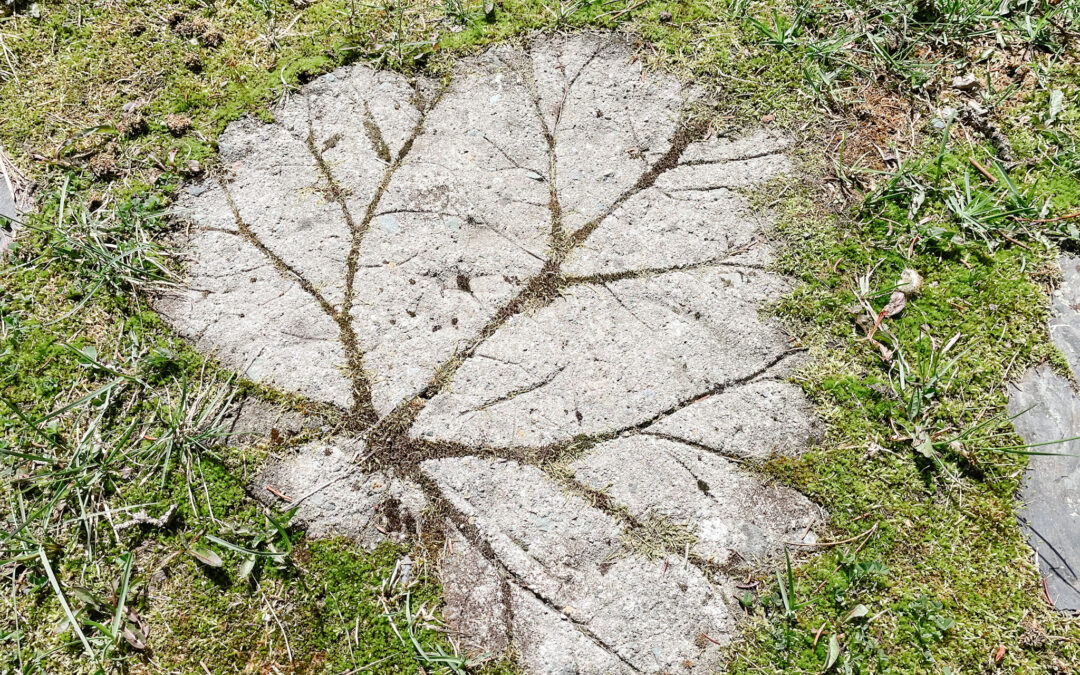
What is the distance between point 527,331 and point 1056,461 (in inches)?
63.0

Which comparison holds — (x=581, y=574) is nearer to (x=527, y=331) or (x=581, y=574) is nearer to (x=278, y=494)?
(x=527, y=331)

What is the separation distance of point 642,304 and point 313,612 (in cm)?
129

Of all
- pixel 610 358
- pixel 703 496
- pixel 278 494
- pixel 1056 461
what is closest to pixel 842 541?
pixel 703 496

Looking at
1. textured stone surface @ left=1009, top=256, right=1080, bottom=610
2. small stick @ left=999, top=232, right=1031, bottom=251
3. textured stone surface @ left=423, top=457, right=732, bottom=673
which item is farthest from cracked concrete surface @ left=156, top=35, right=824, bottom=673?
small stick @ left=999, top=232, right=1031, bottom=251

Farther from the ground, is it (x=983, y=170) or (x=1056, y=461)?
(x=983, y=170)


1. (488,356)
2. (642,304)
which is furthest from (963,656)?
(488,356)

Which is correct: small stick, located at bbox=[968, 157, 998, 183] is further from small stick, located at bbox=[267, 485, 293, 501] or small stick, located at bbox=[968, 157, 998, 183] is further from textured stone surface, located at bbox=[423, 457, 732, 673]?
small stick, located at bbox=[267, 485, 293, 501]

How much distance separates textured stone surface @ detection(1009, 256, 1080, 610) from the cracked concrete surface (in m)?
0.63

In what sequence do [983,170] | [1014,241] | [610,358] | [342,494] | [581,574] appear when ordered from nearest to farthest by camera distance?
1. [581,574]
2. [342,494]
3. [610,358]
4. [1014,241]
5. [983,170]

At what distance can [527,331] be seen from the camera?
6.97ft

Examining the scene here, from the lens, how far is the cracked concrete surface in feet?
6.05

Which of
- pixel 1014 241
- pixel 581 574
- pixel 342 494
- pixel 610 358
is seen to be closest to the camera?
pixel 581 574

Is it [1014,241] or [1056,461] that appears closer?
[1056,461]

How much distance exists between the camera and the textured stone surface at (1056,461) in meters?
1.89
